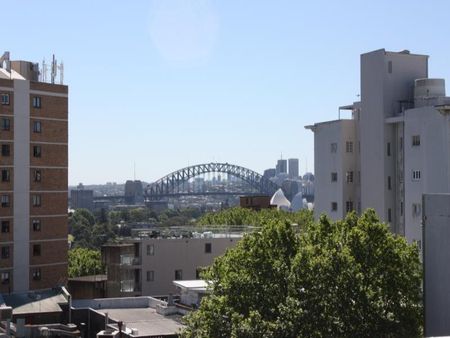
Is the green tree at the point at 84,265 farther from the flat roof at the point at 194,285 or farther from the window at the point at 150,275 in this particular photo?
the flat roof at the point at 194,285

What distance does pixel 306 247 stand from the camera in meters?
39.4

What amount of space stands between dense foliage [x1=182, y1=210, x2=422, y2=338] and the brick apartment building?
3271 centimetres

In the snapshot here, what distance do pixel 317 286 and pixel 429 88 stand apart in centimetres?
2543

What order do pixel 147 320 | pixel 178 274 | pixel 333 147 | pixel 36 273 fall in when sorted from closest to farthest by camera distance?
pixel 147 320, pixel 333 147, pixel 36 273, pixel 178 274

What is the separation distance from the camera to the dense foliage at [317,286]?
36.8 m

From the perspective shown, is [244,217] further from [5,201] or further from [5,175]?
[5,175]

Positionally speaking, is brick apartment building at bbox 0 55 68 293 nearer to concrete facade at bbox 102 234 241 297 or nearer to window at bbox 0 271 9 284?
window at bbox 0 271 9 284

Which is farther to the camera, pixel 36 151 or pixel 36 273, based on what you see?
pixel 36 151

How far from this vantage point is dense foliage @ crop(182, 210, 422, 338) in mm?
36750

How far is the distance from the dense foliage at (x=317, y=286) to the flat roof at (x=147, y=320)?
1233 centimetres

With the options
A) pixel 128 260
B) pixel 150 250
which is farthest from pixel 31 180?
pixel 150 250

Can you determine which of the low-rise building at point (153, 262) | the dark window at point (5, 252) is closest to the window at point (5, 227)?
the dark window at point (5, 252)

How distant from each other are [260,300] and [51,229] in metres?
37.6

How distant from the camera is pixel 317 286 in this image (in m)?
37.5
